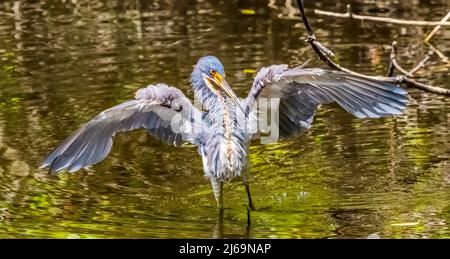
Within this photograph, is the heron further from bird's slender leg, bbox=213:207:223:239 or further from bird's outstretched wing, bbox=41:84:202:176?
bird's slender leg, bbox=213:207:223:239

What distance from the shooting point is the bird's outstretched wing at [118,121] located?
712 cm

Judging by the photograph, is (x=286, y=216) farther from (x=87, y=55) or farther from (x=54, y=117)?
(x=87, y=55)

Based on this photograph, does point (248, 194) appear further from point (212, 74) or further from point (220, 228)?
point (212, 74)

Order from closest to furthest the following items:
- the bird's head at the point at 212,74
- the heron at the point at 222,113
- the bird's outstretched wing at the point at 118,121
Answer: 1. the heron at the point at 222,113
2. the bird's outstretched wing at the point at 118,121
3. the bird's head at the point at 212,74

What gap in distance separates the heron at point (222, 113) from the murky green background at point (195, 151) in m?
0.35

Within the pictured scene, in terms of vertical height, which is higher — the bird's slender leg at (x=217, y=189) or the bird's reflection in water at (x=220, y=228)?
A: the bird's slender leg at (x=217, y=189)

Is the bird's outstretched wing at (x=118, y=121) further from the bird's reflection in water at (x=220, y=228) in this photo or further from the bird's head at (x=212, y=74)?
the bird's reflection in water at (x=220, y=228)

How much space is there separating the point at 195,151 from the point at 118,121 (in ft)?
5.04

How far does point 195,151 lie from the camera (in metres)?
8.69

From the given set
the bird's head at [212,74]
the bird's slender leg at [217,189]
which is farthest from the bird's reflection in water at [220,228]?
the bird's head at [212,74]

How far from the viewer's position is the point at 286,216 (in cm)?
697

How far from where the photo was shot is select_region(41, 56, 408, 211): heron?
688cm

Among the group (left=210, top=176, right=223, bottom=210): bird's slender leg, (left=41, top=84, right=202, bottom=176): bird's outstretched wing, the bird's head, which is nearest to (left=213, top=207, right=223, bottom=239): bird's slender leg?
(left=210, top=176, right=223, bottom=210): bird's slender leg

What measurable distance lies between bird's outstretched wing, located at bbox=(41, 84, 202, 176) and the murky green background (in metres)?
0.34
